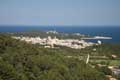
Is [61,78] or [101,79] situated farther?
[101,79]

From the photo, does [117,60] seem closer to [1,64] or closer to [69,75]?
[69,75]

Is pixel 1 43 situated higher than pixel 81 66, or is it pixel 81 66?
pixel 1 43

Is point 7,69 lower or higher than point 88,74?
higher

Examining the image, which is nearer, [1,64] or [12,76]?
[12,76]

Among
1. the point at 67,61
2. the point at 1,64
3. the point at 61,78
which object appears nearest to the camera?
the point at 1,64

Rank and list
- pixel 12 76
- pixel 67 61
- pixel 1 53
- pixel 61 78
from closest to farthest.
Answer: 1. pixel 12 76
2. pixel 61 78
3. pixel 1 53
4. pixel 67 61

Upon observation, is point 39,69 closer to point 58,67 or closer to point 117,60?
point 58,67

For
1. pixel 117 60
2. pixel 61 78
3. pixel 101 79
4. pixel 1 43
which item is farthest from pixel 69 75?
pixel 117 60

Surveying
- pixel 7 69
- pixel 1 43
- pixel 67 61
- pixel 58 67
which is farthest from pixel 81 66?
pixel 7 69

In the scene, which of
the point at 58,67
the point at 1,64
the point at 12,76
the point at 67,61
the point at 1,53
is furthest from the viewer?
the point at 67,61
